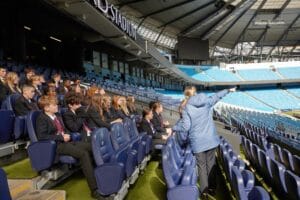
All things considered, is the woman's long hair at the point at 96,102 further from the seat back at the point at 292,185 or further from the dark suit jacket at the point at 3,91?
the seat back at the point at 292,185

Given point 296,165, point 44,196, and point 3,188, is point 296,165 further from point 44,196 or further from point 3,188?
point 3,188

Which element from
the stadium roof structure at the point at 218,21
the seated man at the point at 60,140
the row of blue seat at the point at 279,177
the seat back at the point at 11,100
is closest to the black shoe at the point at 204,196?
the row of blue seat at the point at 279,177

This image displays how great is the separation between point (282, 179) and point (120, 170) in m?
1.75

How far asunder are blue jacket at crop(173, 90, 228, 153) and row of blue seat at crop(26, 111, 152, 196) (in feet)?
2.86

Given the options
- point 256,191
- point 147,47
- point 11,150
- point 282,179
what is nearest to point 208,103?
point 282,179

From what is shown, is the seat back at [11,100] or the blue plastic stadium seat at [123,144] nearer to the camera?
the blue plastic stadium seat at [123,144]

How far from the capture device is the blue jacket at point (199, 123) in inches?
193

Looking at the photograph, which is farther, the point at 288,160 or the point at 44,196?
the point at 288,160

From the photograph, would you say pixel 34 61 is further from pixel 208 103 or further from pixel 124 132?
pixel 208 103

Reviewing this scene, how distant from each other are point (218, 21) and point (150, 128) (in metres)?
29.0

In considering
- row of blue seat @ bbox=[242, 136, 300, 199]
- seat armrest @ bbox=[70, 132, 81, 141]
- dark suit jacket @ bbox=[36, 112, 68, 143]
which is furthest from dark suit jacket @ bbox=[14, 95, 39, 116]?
row of blue seat @ bbox=[242, 136, 300, 199]

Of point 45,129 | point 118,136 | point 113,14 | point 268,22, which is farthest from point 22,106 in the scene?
point 268,22

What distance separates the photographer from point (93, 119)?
5.93 metres

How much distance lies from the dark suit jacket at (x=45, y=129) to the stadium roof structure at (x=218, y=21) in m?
23.0
